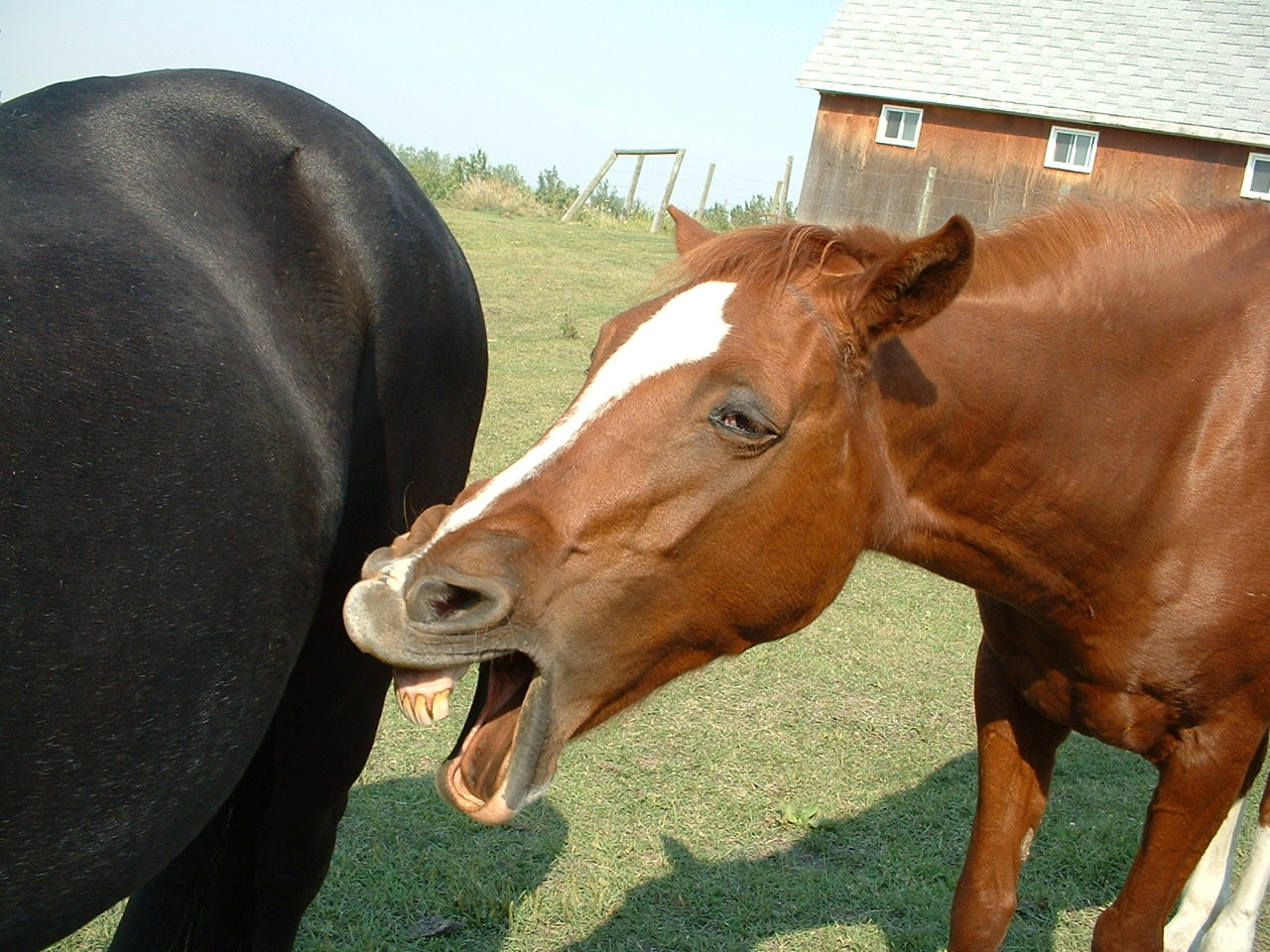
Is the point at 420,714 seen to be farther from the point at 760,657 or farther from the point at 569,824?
the point at 760,657

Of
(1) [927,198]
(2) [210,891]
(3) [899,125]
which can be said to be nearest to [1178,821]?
(2) [210,891]

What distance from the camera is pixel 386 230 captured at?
2605 mm

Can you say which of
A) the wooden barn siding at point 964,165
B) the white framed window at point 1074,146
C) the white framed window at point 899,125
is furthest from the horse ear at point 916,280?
the white framed window at point 899,125

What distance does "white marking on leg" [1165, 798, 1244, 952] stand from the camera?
11.4ft

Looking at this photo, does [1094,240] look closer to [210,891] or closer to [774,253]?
[774,253]

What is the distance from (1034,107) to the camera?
20.7m

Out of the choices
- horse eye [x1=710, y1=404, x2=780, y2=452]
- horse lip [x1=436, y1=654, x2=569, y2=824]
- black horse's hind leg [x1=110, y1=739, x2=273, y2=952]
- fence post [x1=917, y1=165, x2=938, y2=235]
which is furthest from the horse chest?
fence post [x1=917, y1=165, x2=938, y2=235]

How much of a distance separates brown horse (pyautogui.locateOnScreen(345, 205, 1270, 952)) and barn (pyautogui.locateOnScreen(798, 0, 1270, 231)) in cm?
1735

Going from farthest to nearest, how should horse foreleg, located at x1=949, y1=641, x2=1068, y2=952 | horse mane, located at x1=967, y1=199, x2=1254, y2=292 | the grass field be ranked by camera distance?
the grass field, horse foreleg, located at x1=949, y1=641, x2=1068, y2=952, horse mane, located at x1=967, y1=199, x2=1254, y2=292

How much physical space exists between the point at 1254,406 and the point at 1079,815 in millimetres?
2158

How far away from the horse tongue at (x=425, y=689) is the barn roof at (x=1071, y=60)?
829 inches

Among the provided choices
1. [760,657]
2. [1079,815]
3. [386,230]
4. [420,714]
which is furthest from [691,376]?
[760,657]

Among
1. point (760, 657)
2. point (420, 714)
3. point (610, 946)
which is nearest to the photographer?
point (420, 714)

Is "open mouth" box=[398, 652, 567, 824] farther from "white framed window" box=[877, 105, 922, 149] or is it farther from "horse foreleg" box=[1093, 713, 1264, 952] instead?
"white framed window" box=[877, 105, 922, 149]
